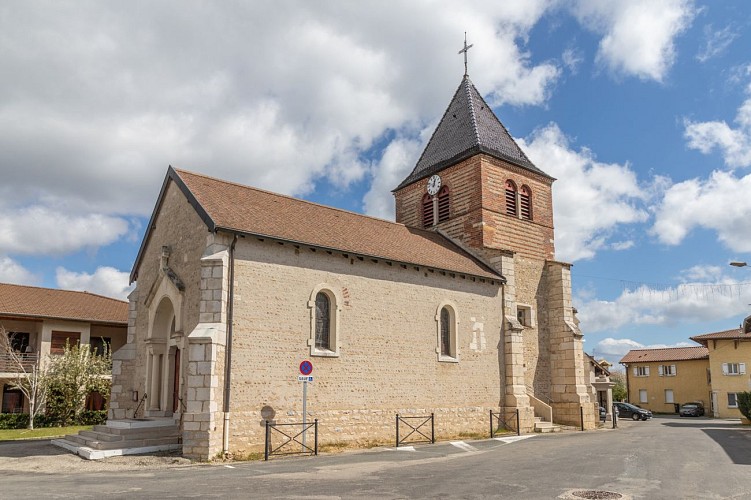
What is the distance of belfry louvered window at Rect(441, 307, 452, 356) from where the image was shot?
2002 cm

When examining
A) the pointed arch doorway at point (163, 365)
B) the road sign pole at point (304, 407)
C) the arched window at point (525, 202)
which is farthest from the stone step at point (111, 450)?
the arched window at point (525, 202)

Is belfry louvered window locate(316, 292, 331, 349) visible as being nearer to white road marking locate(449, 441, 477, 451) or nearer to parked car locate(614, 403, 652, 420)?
white road marking locate(449, 441, 477, 451)

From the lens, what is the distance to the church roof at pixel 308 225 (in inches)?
627

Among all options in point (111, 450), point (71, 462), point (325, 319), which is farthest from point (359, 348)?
point (71, 462)

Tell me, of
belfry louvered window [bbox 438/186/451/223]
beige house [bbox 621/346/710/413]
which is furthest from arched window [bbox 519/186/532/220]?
beige house [bbox 621/346/710/413]

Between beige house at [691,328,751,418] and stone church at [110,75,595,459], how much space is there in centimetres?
2306

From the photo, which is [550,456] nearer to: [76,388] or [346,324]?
[346,324]

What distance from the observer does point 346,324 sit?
671 inches

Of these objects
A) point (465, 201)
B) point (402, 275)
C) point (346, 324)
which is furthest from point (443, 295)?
point (465, 201)

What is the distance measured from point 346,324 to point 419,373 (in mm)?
3246

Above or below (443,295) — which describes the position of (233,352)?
below

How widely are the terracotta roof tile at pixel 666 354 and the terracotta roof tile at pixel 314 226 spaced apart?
32643mm

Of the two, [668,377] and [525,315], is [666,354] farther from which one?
[525,315]

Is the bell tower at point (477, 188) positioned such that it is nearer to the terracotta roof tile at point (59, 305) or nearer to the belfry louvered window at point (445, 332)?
the belfry louvered window at point (445, 332)
